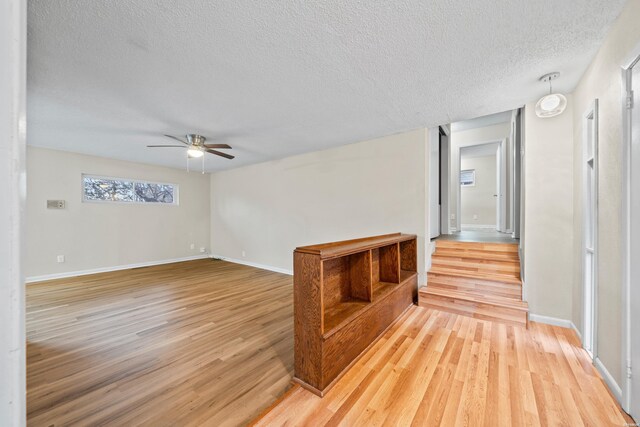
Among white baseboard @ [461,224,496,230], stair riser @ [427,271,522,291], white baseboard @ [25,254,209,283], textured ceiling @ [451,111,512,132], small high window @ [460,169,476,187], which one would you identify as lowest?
white baseboard @ [25,254,209,283]

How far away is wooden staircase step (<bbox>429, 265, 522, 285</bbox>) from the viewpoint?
9.57 ft

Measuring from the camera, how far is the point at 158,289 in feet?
13.1

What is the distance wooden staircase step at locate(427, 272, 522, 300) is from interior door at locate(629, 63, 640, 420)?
1473 mm

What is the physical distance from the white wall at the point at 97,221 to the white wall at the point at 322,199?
846 mm

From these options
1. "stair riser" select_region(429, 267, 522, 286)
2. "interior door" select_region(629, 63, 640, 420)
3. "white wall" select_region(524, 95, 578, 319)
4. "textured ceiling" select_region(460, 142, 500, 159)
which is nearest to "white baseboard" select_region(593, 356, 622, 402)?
"interior door" select_region(629, 63, 640, 420)

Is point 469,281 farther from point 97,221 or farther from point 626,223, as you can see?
point 97,221

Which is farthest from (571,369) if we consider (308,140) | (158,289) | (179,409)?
(158,289)

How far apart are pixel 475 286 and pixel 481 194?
5.07 meters

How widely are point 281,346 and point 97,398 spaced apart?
1.32 meters

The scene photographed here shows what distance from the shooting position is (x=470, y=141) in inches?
221

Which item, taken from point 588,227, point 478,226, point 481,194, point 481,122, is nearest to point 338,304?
point 588,227

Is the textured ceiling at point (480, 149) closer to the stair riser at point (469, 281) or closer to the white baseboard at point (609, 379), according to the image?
the stair riser at point (469, 281)

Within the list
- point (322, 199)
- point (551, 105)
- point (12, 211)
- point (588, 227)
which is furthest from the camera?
point (322, 199)

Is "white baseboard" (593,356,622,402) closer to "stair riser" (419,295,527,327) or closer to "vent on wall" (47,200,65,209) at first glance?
"stair riser" (419,295,527,327)
